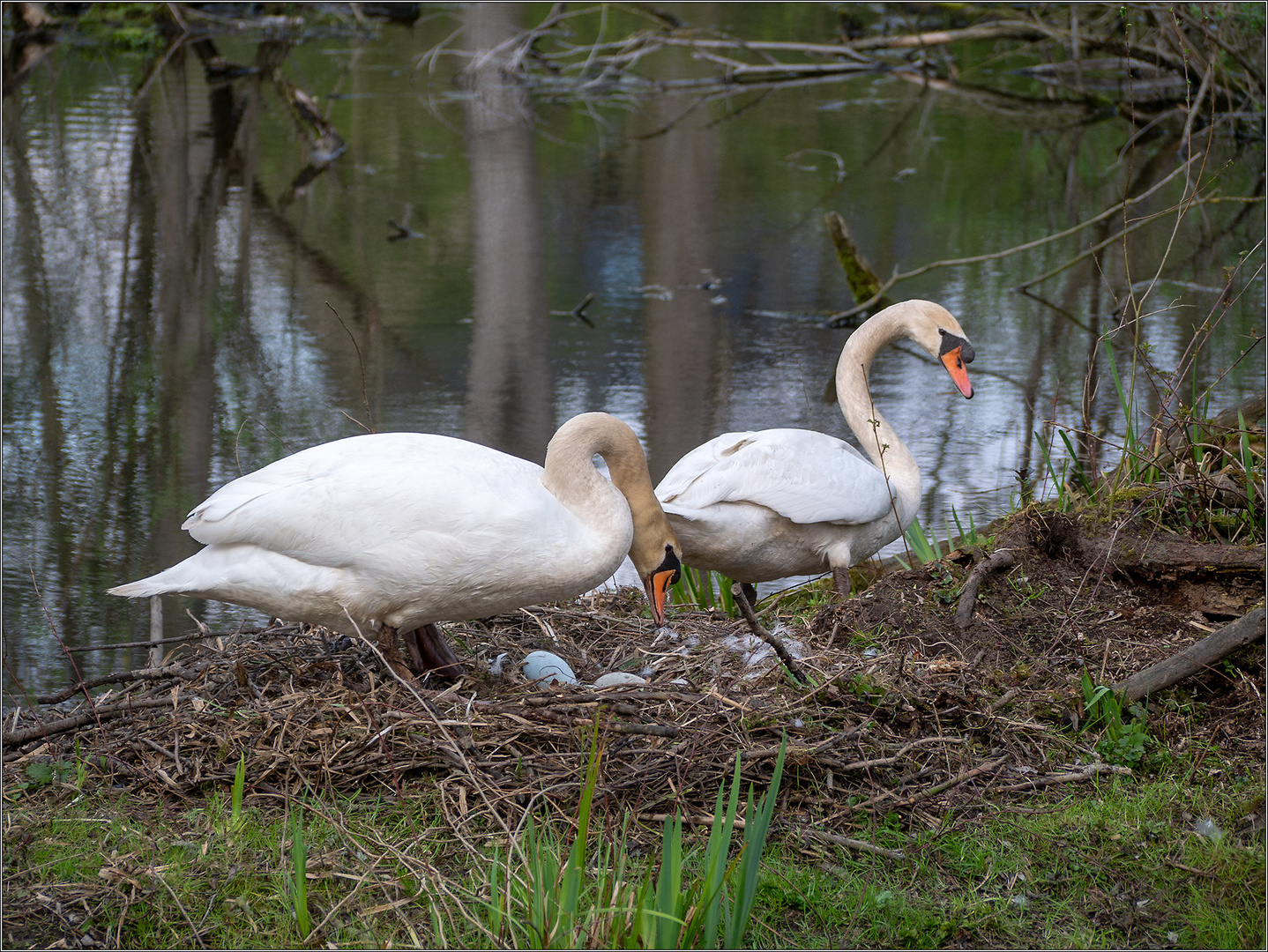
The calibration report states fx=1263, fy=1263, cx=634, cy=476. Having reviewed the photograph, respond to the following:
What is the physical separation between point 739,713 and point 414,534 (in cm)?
116

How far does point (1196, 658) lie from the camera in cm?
417

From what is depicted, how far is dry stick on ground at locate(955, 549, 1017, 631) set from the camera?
479cm

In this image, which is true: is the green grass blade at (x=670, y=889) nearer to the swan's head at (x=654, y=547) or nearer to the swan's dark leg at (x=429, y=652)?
the swan's head at (x=654, y=547)

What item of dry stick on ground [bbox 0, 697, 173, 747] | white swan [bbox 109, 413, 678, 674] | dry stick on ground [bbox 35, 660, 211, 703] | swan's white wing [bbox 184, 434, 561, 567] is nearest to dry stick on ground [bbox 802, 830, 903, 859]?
white swan [bbox 109, 413, 678, 674]

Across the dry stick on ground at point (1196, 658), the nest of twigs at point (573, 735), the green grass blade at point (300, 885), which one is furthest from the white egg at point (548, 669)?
the dry stick on ground at point (1196, 658)

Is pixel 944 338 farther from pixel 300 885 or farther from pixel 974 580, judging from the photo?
pixel 300 885

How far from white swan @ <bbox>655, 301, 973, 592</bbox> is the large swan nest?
435 mm

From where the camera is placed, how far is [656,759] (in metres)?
3.76

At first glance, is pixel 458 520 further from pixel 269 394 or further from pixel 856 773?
pixel 269 394

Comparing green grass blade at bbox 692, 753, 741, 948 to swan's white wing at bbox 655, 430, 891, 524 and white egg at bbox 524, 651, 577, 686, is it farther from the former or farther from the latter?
swan's white wing at bbox 655, 430, 891, 524

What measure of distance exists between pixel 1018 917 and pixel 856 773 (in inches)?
26.1

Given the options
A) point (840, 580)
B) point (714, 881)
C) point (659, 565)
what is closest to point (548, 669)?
point (659, 565)

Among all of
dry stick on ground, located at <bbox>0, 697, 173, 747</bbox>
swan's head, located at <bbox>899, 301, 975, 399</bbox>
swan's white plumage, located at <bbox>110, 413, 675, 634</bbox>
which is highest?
swan's head, located at <bbox>899, 301, 975, 399</bbox>

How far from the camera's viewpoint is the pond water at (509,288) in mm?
8086
